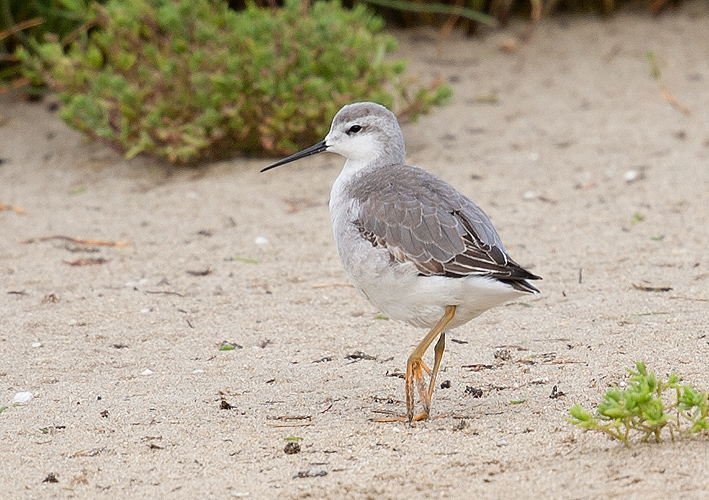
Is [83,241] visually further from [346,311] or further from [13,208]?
[346,311]

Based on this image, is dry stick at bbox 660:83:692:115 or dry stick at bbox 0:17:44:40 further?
dry stick at bbox 660:83:692:115

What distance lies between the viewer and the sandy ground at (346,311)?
11.9 ft

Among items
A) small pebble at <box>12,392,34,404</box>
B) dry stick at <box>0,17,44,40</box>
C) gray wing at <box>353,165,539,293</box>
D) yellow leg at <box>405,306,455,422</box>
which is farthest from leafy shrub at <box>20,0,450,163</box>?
yellow leg at <box>405,306,455,422</box>

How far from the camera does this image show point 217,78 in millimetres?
7492

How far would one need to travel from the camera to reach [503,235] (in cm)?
666

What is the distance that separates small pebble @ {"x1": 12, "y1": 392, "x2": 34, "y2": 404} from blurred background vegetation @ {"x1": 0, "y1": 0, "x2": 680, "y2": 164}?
3.44 metres

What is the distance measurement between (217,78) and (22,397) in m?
3.67

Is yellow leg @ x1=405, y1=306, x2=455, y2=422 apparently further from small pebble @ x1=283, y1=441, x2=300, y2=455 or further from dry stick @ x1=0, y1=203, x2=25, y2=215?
dry stick @ x1=0, y1=203, x2=25, y2=215

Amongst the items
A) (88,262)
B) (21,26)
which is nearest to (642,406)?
(88,262)

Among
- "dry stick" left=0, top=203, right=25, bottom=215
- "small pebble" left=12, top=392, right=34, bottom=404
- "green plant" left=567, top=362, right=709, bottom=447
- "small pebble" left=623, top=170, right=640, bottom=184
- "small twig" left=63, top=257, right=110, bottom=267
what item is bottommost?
"dry stick" left=0, top=203, right=25, bottom=215

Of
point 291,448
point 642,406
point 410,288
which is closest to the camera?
point 642,406

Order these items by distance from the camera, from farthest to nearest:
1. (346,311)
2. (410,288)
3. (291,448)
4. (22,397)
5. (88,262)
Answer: (88,262)
(346,311)
(22,397)
(410,288)
(291,448)

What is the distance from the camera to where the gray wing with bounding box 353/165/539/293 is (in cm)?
402

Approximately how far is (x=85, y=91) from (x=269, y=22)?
5.69 ft
